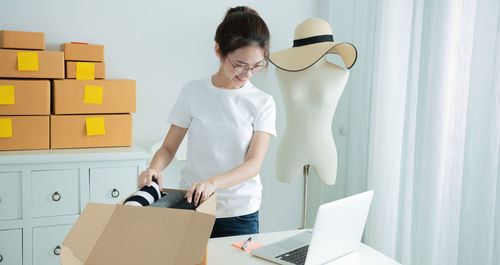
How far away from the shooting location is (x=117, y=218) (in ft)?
3.62

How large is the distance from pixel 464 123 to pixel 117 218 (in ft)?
5.21

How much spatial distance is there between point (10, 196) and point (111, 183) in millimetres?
492

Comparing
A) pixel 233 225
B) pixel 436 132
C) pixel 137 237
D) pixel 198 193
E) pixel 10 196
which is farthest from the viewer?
pixel 10 196

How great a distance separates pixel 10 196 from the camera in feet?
7.73

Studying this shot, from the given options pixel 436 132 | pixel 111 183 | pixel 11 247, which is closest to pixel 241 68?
pixel 436 132

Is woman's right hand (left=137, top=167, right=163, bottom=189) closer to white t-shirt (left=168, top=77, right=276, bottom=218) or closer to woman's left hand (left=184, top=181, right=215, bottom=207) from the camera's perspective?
woman's left hand (left=184, top=181, right=215, bottom=207)

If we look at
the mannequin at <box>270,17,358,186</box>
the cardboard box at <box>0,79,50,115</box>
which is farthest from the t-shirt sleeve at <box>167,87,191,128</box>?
the cardboard box at <box>0,79,50,115</box>

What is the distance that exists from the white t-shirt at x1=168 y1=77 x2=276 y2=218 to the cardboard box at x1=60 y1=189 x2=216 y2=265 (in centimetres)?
59

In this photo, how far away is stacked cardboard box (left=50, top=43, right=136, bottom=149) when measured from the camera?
253 centimetres

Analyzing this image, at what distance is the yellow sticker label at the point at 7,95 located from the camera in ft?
7.89

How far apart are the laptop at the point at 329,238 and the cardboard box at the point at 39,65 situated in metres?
1.62

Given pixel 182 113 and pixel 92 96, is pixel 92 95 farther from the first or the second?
pixel 182 113

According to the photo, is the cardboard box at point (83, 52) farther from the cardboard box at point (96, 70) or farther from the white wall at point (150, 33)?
the white wall at point (150, 33)

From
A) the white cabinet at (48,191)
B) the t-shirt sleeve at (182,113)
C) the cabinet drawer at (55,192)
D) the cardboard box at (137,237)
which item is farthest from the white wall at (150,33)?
the cardboard box at (137,237)
